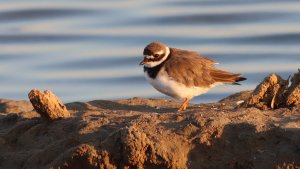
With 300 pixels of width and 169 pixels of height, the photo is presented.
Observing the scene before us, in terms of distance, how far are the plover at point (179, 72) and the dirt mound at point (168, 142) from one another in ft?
7.17

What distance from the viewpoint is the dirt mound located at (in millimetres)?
5938

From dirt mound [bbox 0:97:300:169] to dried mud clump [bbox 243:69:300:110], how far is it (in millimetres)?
517

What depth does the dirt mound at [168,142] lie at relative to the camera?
19.5 ft

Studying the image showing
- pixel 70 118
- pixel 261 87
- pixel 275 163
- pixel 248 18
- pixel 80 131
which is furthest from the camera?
pixel 248 18

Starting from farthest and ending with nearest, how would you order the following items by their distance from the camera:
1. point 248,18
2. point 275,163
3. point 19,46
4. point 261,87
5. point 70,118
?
point 248,18 < point 19,46 < point 261,87 < point 70,118 < point 275,163

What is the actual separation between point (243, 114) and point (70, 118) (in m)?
1.43

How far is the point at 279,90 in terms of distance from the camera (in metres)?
7.37

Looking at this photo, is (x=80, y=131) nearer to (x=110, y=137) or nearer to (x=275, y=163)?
(x=110, y=137)

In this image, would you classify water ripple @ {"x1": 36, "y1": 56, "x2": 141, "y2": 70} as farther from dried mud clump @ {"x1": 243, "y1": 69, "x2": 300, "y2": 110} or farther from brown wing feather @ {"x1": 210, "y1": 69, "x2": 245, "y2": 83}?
dried mud clump @ {"x1": 243, "y1": 69, "x2": 300, "y2": 110}

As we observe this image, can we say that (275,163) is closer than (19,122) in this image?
Yes

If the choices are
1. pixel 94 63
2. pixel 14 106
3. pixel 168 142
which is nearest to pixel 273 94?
pixel 168 142

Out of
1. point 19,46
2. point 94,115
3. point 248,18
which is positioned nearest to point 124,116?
point 94,115

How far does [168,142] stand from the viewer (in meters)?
Answer: 6.07

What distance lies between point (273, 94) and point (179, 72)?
1.81 meters
